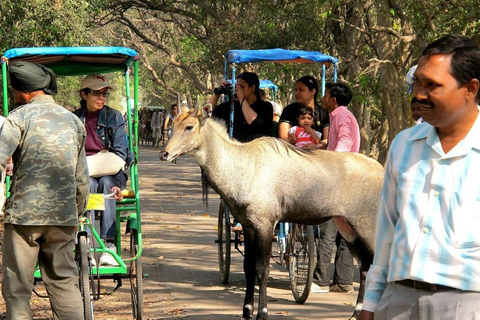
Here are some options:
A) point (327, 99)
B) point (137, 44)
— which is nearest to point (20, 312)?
point (327, 99)

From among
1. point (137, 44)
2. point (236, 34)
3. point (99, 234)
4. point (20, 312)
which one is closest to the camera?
point (20, 312)

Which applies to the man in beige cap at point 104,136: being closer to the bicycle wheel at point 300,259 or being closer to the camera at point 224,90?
the camera at point 224,90

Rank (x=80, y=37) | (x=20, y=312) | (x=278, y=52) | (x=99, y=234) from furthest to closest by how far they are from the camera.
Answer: (x=80, y=37) < (x=278, y=52) < (x=99, y=234) < (x=20, y=312)

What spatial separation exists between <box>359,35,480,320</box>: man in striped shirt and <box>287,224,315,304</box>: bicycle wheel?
5.67 meters

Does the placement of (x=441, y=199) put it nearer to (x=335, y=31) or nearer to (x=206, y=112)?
(x=206, y=112)

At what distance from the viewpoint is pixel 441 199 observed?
3.37 metres

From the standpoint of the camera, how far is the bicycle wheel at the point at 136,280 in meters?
8.02

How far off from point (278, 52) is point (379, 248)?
7494mm

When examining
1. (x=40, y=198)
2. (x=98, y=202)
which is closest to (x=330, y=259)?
(x=98, y=202)

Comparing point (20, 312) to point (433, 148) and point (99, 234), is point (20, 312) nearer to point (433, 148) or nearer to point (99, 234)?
point (99, 234)

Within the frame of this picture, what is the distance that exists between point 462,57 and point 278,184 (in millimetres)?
5206

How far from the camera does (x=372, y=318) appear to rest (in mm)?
3559

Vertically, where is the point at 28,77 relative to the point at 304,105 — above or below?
above

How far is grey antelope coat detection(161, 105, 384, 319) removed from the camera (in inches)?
333
